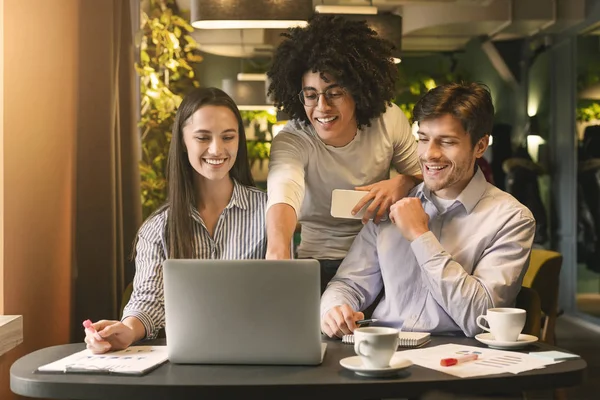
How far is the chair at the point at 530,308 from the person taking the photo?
7.60 ft

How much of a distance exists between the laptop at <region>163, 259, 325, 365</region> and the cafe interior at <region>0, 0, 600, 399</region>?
2.13 ft

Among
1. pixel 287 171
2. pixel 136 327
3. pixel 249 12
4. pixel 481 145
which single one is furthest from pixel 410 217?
pixel 249 12

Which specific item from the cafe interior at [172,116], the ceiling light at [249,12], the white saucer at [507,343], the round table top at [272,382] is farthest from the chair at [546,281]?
the round table top at [272,382]

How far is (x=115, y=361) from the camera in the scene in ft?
6.03

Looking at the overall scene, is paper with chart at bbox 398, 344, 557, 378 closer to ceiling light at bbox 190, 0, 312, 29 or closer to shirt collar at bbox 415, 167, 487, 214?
shirt collar at bbox 415, 167, 487, 214

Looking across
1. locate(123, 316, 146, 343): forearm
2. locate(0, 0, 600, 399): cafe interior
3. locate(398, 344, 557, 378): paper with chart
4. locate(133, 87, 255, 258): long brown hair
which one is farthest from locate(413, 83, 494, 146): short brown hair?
locate(123, 316, 146, 343): forearm

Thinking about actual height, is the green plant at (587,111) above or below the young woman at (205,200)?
above

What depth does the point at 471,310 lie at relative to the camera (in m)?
2.12

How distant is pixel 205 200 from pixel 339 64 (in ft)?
1.96

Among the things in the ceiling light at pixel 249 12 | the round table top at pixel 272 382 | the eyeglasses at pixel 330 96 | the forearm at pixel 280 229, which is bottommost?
the round table top at pixel 272 382

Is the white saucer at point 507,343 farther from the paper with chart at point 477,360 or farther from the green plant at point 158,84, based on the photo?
the green plant at point 158,84

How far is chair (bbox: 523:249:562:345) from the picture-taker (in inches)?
170

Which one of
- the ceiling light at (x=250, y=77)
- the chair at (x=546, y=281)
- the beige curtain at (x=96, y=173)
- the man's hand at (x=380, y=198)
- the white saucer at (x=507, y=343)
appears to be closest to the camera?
the white saucer at (x=507, y=343)

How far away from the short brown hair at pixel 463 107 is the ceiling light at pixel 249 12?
1625 millimetres
